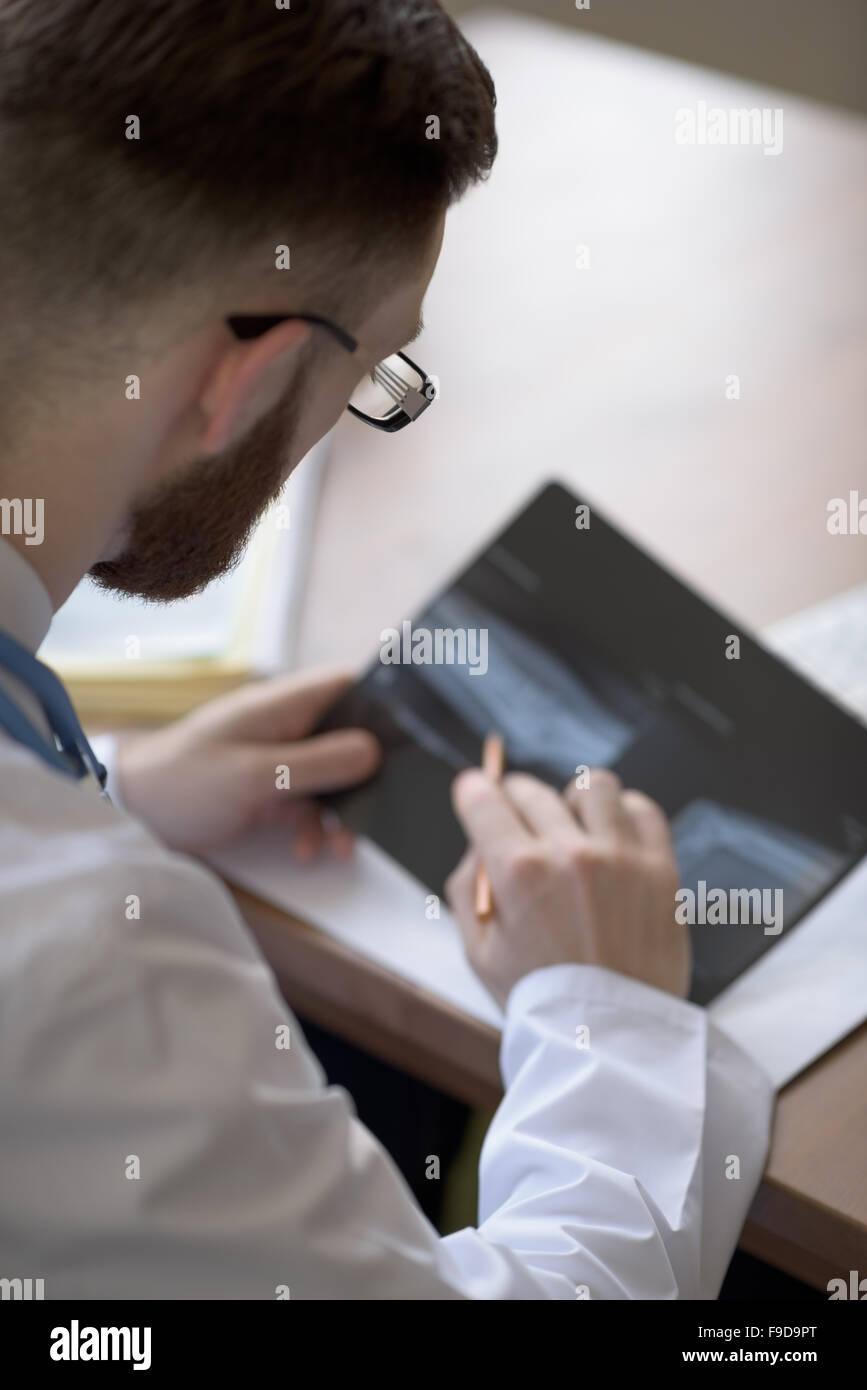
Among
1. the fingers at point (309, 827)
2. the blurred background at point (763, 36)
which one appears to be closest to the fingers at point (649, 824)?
the fingers at point (309, 827)

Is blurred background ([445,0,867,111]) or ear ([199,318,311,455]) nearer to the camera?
ear ([199,318,311,455])

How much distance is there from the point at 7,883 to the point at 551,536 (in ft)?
1.89

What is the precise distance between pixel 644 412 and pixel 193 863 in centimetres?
79

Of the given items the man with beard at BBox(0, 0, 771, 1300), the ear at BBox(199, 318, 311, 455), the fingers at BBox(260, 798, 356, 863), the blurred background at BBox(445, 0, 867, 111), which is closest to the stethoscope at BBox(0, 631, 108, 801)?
the man with beard at BBox(0, 0, 771, 1300)

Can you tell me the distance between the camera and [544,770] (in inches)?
36.0

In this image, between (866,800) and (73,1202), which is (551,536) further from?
(73,1202)

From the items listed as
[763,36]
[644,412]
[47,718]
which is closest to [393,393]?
[47,718]

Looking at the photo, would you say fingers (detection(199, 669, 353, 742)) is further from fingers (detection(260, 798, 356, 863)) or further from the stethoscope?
the stethoscope

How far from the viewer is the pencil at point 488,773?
82cm

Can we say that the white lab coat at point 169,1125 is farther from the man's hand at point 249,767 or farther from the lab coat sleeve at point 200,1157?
the man's hand at point 249,767

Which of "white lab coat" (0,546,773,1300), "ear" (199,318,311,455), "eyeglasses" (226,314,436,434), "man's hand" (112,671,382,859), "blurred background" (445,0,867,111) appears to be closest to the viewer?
"white lab coat" (0,546,773,1300)

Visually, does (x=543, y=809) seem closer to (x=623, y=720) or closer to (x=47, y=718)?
(x=623, y=720)

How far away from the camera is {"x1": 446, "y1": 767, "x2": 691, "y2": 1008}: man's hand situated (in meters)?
0.78
